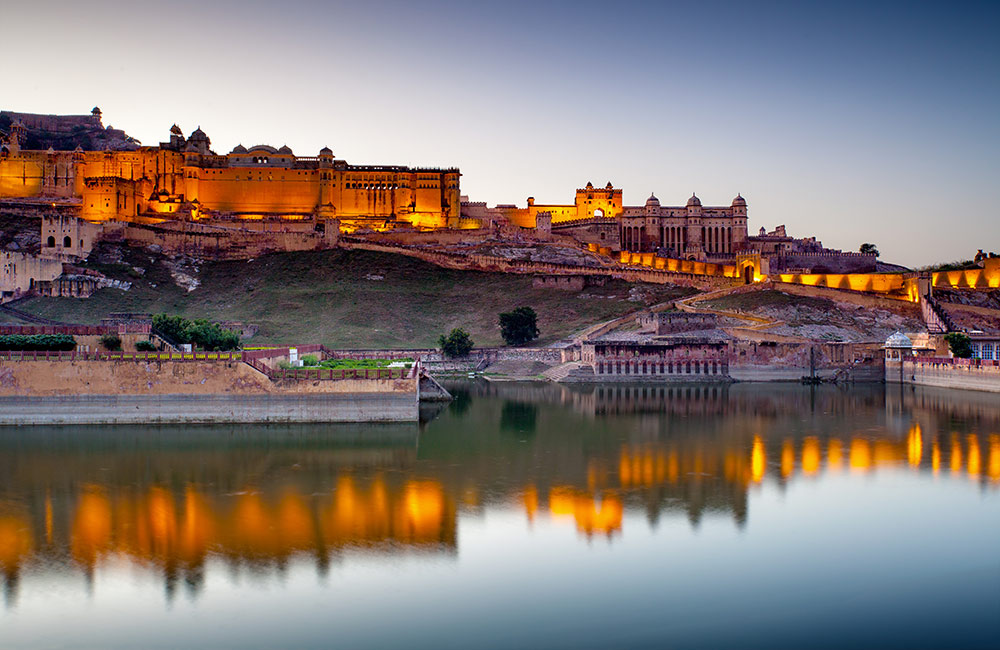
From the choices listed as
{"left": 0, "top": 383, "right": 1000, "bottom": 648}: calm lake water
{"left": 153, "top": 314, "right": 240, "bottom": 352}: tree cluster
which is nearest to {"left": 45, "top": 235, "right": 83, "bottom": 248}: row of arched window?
{"left": 153, "top": 314, "right": 240, "bottom": 352}: tree cluster

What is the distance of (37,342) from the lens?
32844 millimetres

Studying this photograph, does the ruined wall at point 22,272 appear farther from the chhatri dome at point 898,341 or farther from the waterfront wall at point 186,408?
the chhatri dome at point 898,341

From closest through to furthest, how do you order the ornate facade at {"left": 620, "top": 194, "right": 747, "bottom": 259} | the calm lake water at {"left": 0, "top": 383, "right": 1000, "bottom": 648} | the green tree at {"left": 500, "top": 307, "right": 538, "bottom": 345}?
the calm lake water at {"left": 0, "top": 383, "right": 1000, "bottom": 648} < the green tree at {"left": 500, "top": 307, "right": 538, "bottom": 345} < the ornate facade at {"left": 620, "top": 194, "right": 747, "bottom": 259}

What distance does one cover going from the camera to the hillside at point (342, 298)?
200ft

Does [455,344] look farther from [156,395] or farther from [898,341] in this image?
[156,395]

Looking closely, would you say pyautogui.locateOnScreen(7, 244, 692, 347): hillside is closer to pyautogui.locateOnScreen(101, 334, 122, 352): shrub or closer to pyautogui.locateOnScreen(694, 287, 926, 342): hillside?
pyautogui.locateOnScreen(694, 287, 926, 342): hillside

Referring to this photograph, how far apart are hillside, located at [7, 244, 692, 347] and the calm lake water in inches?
1164

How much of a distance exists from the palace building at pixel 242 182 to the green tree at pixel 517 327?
32.8m

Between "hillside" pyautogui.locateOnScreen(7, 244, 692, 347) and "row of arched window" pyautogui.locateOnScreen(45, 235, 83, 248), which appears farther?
"row of arched window" pyautogui.locateOnScreen(45, 235, 83, 248)

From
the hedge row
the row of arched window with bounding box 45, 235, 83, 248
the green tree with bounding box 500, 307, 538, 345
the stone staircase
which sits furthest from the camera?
the row of arched window with bounding box 45, 235, 83, 248

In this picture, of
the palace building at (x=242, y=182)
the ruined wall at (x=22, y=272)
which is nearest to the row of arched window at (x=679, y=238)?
the palace building at (x=242, y=182)

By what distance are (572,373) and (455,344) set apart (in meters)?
7.86

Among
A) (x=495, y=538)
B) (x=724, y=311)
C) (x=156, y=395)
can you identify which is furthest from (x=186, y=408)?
(x=724, y=311)

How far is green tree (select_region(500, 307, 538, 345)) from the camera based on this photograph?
196ft
